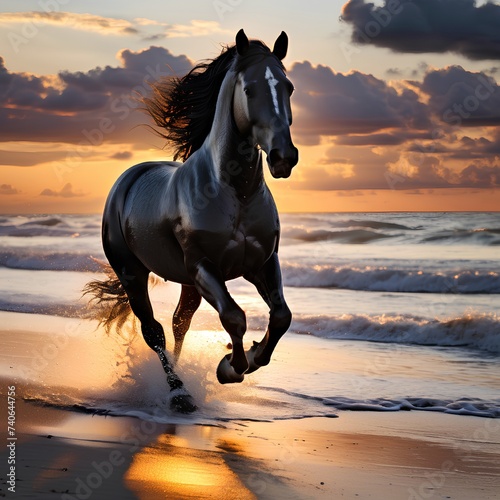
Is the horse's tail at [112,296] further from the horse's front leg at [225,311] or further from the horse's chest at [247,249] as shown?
the horse's chest at [247,249]

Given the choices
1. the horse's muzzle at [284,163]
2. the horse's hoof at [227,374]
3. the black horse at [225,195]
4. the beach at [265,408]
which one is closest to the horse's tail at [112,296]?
the beach at [265,408]

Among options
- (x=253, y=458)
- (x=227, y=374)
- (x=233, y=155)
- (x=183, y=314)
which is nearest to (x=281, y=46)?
(x=233, y=155)

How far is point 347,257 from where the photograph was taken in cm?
2541

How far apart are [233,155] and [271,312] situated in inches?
37.9

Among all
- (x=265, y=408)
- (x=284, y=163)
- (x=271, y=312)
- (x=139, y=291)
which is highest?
(x=284, y=163)

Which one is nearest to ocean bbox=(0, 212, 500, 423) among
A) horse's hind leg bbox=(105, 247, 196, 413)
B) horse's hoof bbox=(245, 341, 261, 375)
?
horse's hind leg bbox=(105, 247, 196, 413)

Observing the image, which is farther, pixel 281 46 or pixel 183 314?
pixel 183 314

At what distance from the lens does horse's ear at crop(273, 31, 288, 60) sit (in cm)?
550

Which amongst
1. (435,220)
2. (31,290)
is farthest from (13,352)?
(435,220)

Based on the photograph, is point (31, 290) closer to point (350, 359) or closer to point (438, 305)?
point (438, 305)

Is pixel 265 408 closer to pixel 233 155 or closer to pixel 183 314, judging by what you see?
pixel 183 314

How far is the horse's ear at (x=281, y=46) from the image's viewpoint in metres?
5.50

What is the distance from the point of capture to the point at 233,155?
18.4ft

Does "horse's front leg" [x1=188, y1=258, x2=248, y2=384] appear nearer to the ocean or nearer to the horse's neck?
the horse's neck
